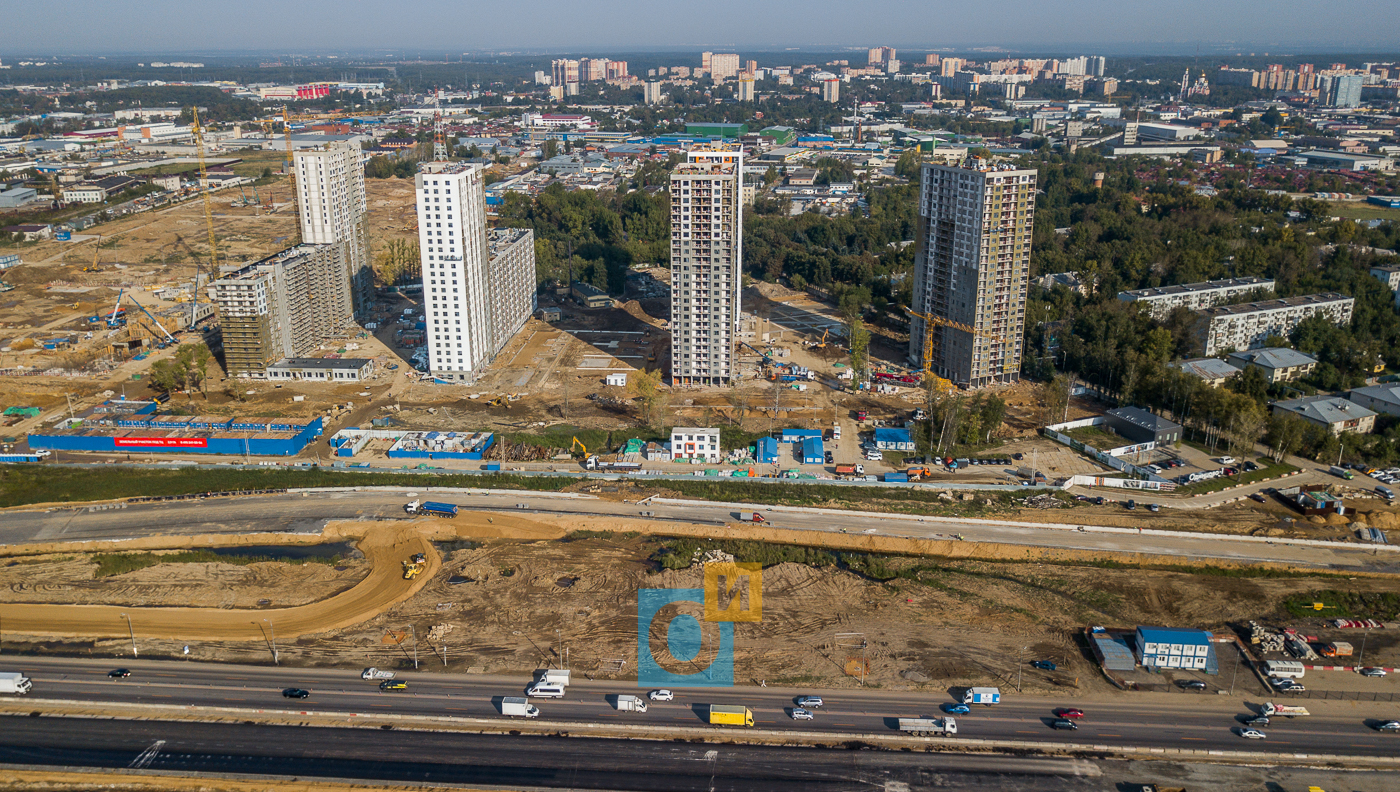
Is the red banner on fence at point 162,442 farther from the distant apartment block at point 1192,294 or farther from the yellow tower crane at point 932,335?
the distant apartment block at point 1192,294

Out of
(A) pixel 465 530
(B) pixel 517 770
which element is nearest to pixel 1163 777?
(B) pixel 517 770

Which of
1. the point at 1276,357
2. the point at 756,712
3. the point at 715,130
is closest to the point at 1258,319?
the point at 1276,357

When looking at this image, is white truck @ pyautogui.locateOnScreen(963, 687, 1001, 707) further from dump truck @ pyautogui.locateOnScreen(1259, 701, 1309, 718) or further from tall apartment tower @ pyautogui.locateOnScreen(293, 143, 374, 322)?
tall apartment tower @ pyautogui.locateOnScreen(293, 143, 374, 322)

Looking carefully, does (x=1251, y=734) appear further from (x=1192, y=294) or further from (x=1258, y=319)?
(x=1192, y=294)

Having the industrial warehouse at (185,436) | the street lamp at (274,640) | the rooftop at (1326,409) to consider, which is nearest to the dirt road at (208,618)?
the street lamp at (274,640)

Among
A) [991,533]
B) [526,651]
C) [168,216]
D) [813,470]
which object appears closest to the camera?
[526,651]

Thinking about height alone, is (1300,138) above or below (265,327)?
above

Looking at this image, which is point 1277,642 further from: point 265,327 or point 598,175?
point 598,175
